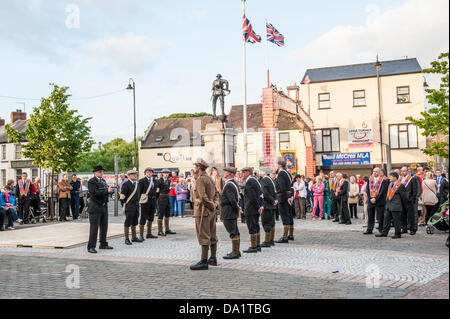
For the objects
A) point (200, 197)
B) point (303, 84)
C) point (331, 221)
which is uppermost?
point (303, 84)

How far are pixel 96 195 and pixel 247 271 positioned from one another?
4516 millimetres

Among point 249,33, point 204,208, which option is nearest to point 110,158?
point 249,33

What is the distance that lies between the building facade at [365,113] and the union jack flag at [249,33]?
13995 millimetres

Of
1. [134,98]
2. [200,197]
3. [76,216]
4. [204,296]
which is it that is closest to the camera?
[204,296]

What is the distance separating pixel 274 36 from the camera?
2286 centimetres

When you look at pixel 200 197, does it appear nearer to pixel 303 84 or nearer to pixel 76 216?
pixel 76 216

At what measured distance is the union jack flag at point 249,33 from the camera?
2100cm

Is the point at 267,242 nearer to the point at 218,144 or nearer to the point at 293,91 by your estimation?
the point at 218,144

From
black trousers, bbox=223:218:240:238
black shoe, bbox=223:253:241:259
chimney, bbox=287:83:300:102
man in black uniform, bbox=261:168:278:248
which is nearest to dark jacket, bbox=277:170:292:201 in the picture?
man in black uniform, bbox=261:168:278:248

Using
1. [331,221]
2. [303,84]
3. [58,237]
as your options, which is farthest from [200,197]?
[303,84]

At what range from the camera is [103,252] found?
1009 centimetres

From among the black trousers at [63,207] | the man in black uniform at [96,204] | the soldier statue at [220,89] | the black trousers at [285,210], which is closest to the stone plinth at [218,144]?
the soldier statue at [220,89]

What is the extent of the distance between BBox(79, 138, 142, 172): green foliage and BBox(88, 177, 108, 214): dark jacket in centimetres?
4720

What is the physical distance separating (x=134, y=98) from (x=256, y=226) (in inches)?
1380
